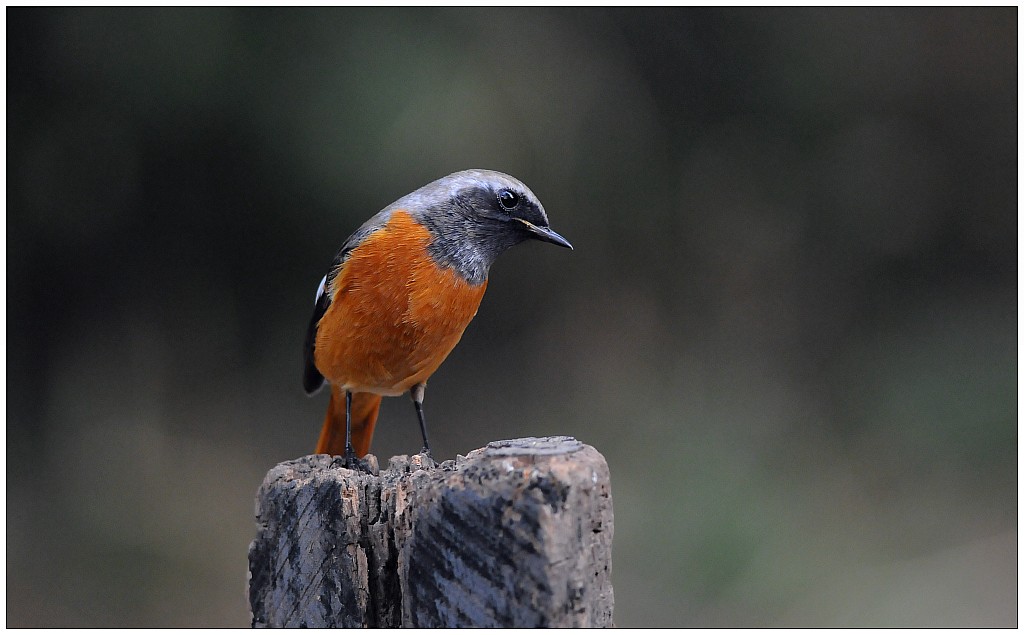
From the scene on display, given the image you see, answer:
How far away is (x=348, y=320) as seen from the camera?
2953 mm

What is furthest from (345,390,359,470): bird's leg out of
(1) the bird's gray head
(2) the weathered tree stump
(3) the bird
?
(2) the weathered tree stump

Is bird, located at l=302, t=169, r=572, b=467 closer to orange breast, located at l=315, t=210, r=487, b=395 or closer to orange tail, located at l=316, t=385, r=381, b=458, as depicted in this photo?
orange breast, located at l=315, t=210, r=487, b=395

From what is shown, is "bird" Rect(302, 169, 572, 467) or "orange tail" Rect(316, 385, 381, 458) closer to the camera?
"bird" Rect(302, 169, 572, 467)

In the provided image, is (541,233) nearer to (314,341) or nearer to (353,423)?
(314,341)

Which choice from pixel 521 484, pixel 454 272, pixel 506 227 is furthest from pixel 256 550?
pixel 506 227

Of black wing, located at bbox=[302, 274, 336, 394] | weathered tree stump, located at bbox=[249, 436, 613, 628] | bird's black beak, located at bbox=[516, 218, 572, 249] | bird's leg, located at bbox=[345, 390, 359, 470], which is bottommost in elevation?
weathered tree stump, located at bbox=[249, 436, 613, 628]

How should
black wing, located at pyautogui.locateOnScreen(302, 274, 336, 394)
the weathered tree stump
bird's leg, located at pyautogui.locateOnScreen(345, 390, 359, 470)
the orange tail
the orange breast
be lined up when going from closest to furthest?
the weathered tree stump < the orange breast < bird's leg, located at pyautogui.locateOnScreen(345, 390, 359, 470) < black wing, located at pyautogui.locateOnScreen(302, 274, 336, 394) < the orange tail

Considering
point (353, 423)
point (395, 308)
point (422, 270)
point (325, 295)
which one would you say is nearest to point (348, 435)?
point (353, 423)

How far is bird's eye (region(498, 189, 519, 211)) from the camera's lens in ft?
9.42

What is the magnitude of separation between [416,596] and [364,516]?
0.27 meters

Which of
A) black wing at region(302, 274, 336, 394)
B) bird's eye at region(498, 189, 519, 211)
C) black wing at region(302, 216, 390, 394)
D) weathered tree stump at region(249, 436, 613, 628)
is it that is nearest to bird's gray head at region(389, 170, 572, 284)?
bird's eye at region(498, 189, 519, 211)

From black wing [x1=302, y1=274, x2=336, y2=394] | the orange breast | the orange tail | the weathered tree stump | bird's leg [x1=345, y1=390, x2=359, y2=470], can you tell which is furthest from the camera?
the orange tail

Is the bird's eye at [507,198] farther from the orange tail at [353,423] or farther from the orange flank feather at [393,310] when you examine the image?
the orange tail at [353,423]

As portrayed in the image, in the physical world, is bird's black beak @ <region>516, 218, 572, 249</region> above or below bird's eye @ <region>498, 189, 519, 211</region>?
below
